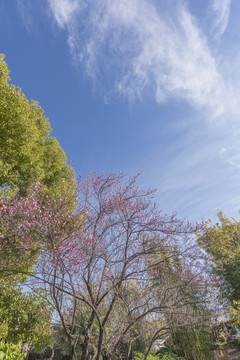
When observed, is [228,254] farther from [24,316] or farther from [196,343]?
[24,316]

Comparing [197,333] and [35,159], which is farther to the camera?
[197,333]

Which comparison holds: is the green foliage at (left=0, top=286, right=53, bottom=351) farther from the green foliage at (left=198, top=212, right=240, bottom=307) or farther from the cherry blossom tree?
the green foliage at (left=198, top=212, right=240, bottom=307)

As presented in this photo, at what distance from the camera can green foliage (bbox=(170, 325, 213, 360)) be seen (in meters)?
9.20

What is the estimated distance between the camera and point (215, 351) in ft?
33.0

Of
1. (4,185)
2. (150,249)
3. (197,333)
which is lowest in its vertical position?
(197,333)

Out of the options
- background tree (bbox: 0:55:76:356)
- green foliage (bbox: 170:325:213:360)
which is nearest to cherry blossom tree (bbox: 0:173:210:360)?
background tree (bbox: 0:55:76:356)

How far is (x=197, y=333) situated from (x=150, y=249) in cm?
743

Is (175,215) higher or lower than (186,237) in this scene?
higher

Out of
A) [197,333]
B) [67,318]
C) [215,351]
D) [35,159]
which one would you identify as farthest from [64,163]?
[215,351]

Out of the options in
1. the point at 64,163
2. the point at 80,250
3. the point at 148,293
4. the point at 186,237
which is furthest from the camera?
the point at 64,163

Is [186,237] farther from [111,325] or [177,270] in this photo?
[111,325]

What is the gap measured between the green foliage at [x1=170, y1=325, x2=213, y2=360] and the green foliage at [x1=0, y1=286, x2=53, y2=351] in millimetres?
5807

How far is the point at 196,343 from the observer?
9281mm

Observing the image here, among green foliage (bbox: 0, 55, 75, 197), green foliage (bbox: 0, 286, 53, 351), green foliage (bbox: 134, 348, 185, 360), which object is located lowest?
green foliage (bbox: 134, 348, 185, 360)
